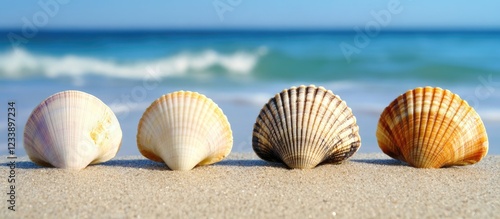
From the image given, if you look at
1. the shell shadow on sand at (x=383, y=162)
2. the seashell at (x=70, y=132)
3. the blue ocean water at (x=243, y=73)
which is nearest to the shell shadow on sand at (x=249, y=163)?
the shell shadow on sand at (x=383, y=162)

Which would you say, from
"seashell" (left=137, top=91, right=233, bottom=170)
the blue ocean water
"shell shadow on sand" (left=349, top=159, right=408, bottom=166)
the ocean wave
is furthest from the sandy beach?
the ocean wave

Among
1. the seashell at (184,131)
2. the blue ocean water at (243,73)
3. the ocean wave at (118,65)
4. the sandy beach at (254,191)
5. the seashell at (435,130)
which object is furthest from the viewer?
the ocean wave at (118,65)

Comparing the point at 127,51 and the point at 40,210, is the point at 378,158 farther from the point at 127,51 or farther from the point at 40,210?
the point at 127,51

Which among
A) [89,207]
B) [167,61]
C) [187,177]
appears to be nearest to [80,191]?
[89,207]

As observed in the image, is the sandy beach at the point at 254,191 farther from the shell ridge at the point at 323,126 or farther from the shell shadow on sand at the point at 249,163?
the shell ridge at the point at 323,126

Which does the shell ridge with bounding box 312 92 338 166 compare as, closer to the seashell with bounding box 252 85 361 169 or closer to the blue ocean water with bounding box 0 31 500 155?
the seashell with bounding box 252 85 361 169
